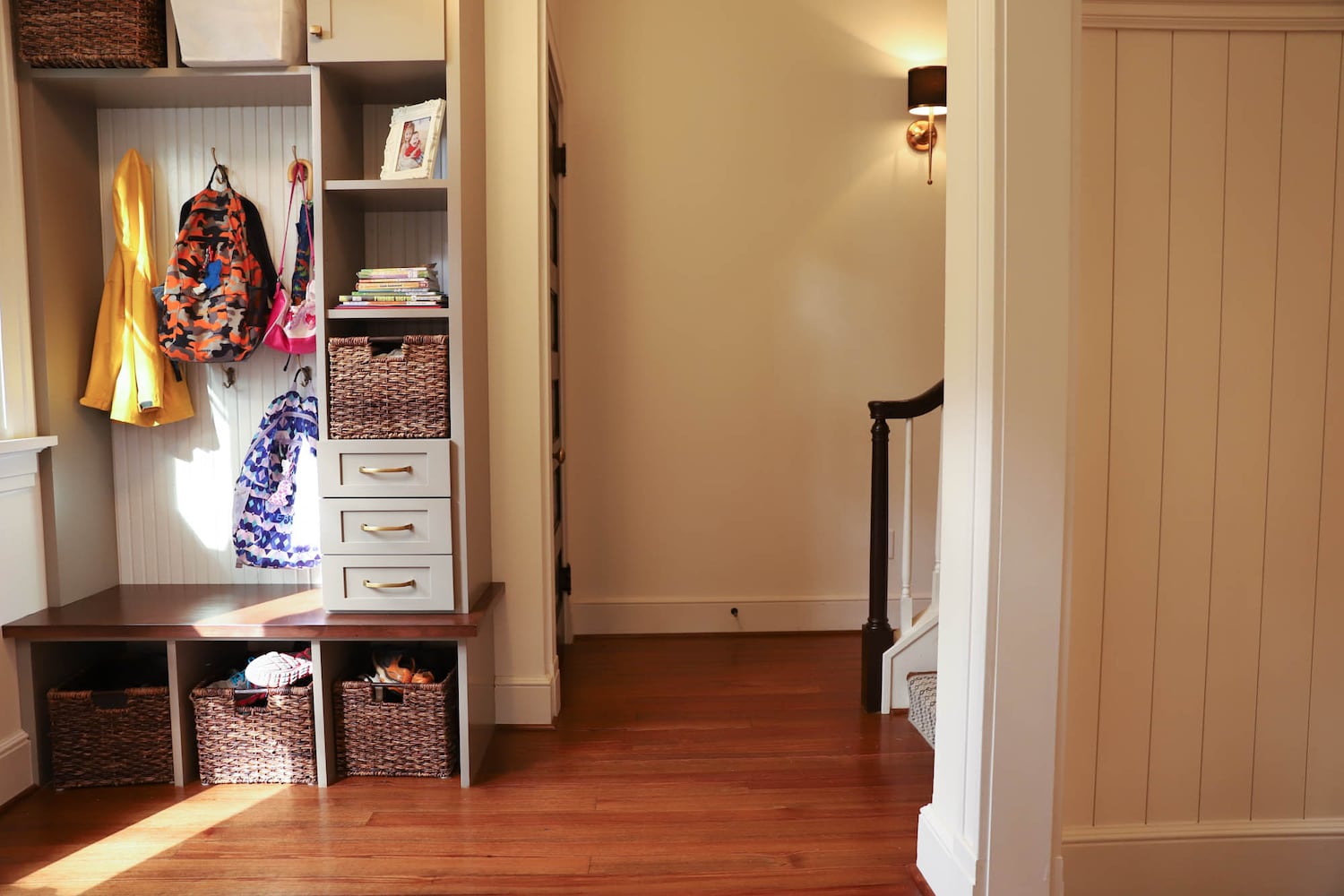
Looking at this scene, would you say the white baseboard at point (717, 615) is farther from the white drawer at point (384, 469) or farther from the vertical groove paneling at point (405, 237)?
the vertical groove paneling at point (405, 237)

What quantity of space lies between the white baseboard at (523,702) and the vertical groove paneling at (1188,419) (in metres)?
1.65

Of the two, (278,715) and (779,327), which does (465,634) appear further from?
(779,327)

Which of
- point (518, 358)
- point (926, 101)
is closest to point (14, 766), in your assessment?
point (518, 358)

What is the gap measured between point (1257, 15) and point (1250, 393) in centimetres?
73

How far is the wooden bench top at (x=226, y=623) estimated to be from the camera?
231 centimetres

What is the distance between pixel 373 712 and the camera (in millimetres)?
2422

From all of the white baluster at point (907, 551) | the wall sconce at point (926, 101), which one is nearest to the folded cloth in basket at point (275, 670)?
the white baluster at point (907, 551)

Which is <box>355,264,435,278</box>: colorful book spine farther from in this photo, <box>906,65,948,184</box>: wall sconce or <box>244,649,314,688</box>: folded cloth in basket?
<box>906,65,948,184</box>: wall sconce

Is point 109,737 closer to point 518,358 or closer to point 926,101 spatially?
point 518,358

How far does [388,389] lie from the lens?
94.0 inches

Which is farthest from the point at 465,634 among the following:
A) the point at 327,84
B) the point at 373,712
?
the point at 327,84

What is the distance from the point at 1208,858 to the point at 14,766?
9.36 feet

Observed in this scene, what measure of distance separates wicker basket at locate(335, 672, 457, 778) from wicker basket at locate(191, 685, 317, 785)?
89 millimetres

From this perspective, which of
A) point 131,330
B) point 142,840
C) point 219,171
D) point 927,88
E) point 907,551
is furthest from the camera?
point 927,88
